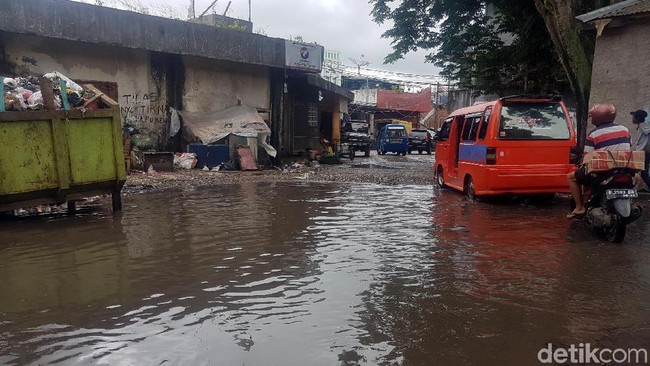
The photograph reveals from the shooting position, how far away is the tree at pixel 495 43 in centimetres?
1148

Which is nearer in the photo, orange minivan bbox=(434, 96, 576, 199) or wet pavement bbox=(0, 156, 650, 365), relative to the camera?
wet pavement bbox=(0, 156, 650, 365)

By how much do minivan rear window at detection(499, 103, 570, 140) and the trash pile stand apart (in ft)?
21.8

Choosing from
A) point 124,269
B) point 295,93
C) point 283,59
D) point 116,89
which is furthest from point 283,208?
point 295,93

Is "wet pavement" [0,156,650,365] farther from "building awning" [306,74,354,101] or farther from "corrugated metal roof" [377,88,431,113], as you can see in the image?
"corrugated metal roof" [377,88,431,113]

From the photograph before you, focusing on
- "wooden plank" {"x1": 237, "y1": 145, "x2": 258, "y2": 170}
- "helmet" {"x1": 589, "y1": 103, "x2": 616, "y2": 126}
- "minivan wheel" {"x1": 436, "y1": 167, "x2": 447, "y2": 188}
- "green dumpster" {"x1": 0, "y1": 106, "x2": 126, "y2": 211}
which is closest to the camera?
"helmet" {"x1": 589, "y1": 103, "x2": 616, "y2": 126}

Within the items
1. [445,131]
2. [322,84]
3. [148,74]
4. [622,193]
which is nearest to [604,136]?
[622,193]

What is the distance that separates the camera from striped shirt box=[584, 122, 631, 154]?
5.76m

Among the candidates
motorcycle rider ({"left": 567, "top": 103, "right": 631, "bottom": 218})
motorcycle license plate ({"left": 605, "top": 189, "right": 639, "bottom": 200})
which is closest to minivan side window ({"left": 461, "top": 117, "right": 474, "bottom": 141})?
motorcycle rider ({"left": 567, "top": 103, "right": 631, "bottom": 218})

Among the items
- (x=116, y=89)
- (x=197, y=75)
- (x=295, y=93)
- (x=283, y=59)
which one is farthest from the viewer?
(x=295, y=93)

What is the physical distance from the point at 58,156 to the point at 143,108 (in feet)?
29.3

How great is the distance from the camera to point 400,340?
309 cm

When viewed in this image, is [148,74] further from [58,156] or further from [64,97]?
[58,156]

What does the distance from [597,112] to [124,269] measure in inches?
217

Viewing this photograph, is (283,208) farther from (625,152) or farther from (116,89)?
(116,89)
